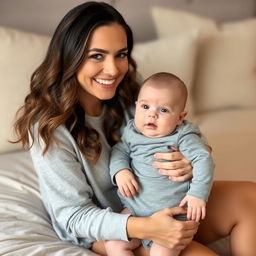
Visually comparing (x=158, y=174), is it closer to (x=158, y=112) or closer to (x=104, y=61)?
(x=158, y=112)

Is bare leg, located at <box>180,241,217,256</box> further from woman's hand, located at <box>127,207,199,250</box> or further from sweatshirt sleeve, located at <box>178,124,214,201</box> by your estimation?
sweatshirt sleeve, located at <box>178,124,214,201</box>

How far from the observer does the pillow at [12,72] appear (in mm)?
1785

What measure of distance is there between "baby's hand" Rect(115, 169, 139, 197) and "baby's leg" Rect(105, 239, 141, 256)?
14 centimetres

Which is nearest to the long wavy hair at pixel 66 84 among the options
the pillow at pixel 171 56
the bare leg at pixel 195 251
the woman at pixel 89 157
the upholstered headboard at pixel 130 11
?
the woman at pixel 89 157

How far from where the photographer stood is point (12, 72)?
1.79 meters

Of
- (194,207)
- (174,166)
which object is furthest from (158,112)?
(194,207)

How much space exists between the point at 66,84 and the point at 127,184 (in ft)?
1.16

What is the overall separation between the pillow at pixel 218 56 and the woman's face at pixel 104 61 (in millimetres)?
864

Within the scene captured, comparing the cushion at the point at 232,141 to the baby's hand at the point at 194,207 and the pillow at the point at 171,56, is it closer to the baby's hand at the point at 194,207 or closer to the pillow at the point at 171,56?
the pillow at the point at 171,56

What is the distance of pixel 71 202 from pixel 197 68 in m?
1.14

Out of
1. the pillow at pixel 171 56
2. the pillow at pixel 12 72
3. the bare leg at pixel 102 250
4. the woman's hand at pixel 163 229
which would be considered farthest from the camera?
the pillow at pixel 171 56

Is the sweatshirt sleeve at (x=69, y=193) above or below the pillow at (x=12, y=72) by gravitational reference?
below

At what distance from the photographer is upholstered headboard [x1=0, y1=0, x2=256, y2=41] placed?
2104 millimetres

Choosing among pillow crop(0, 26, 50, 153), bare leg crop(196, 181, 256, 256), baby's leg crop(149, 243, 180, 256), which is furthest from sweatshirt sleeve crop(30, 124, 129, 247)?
pillow crop(0, 26, 50, 153)
